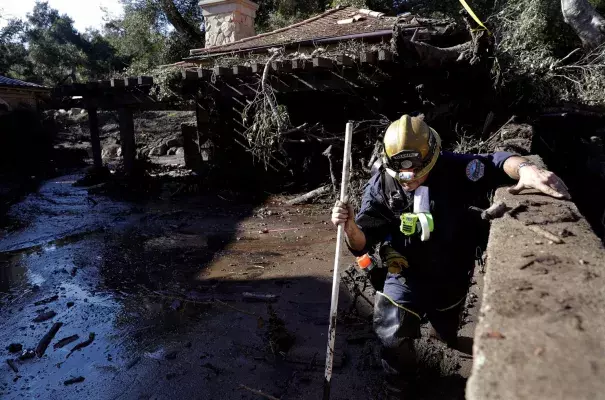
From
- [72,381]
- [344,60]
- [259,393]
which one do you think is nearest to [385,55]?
[344,60]

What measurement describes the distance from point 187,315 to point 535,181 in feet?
12.3

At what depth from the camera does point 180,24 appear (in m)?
A: 22.7

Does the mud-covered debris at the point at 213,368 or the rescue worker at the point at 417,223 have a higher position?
the rescue worker at the point at 417,223

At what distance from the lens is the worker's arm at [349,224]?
2.80 meters

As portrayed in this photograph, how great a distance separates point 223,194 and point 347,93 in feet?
13.2

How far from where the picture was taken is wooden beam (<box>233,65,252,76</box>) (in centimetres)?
948

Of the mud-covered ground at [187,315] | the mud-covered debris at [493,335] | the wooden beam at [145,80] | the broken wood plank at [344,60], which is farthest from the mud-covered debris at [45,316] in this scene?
the wooden beam at [145,80]

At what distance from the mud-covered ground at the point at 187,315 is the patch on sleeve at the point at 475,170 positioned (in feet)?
4.87

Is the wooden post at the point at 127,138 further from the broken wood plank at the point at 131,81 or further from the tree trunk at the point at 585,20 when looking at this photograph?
the tree trunk at the point at 585,20

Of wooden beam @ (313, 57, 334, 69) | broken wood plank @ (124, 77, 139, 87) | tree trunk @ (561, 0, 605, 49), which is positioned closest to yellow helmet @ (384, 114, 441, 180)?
wooden beam @ (313, 57, 334, 69)

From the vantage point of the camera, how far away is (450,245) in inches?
115

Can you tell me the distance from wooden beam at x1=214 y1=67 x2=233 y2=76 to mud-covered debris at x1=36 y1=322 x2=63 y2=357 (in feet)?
20.8

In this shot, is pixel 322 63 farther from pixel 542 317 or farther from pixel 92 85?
pixel 542 317

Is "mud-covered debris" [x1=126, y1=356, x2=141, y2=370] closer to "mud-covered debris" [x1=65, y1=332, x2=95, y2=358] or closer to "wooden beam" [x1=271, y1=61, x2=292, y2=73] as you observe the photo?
"mud-covered debris" [x1=65, y1=332, x2=95, y2=358]
